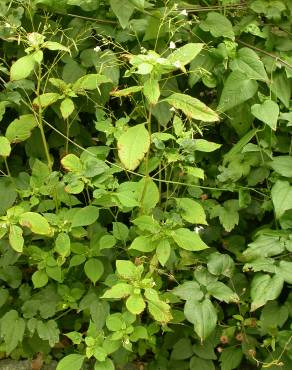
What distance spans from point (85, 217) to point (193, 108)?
1.65ft

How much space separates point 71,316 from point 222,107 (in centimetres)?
95

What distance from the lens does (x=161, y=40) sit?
6.68ft

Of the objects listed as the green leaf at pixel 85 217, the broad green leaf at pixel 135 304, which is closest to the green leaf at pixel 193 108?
the green leaf at pixel 85 217

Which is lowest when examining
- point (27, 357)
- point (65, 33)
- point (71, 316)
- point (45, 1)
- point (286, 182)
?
point (27, 357)

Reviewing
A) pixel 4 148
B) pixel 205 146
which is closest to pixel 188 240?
pixel 205 146

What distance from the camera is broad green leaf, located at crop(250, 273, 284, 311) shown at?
5.55ft

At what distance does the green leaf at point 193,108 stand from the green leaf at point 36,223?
1.78ft

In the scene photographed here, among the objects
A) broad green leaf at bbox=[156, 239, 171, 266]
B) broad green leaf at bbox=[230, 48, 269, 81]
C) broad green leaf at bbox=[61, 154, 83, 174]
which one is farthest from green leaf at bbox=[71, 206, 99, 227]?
broad green leaf at bbox=[230, 48, 269, 81]

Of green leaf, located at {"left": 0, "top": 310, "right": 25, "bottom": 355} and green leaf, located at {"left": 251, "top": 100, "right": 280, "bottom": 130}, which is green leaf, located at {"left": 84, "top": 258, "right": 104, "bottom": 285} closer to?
green leaf, located at {"left": 0, "top": 310, "right": 25, "bottom": 355}

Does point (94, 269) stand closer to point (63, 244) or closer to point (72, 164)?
point (63, 244)

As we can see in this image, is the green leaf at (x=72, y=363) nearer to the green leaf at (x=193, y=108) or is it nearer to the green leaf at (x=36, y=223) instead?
the green leaf at (x=36, y=223)

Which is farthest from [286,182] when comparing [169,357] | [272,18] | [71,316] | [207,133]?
[71,316]

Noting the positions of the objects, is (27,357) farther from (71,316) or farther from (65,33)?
(65,33)

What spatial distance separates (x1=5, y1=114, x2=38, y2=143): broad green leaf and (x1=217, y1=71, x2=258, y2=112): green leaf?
658mm
